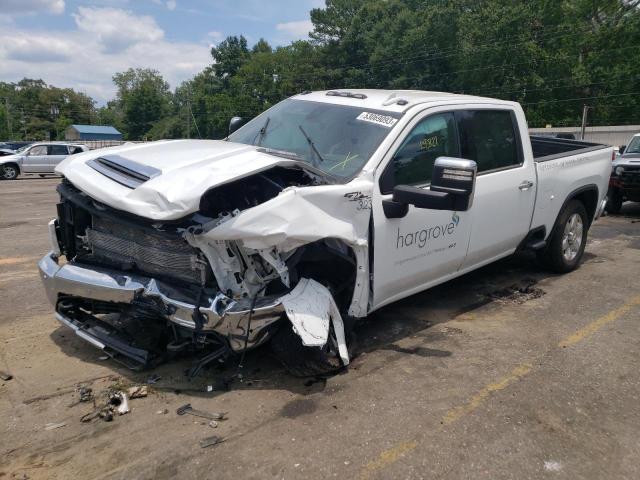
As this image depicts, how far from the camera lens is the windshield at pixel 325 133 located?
13.1ft

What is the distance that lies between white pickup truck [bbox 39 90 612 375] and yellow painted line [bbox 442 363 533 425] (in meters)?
0.78

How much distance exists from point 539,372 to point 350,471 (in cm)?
181

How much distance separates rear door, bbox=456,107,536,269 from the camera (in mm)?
4711

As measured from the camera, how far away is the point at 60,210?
4.03 m

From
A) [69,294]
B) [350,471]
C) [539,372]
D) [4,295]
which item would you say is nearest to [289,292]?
[350,471]

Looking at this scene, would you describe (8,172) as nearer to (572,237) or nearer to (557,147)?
(557,147)

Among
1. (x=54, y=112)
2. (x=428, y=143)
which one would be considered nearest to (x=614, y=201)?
(x=428, y=143)

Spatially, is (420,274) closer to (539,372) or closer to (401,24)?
(539,372)

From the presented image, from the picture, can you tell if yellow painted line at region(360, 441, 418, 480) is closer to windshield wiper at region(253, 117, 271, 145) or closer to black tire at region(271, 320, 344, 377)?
black tire at region(271, 320, 344, 377)

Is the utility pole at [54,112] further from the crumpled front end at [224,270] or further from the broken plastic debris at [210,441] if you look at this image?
the broken plastic debris at [210,441]

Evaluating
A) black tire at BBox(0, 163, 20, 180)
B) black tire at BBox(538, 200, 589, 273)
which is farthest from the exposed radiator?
black tire at BBox(0, 163, 20, 180)

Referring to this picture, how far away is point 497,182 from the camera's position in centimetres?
488

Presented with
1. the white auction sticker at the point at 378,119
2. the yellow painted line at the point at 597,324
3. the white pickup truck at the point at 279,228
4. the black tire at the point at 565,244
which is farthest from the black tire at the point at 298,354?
the black tire at the point at 565,244

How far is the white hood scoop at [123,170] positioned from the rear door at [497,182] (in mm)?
2594
